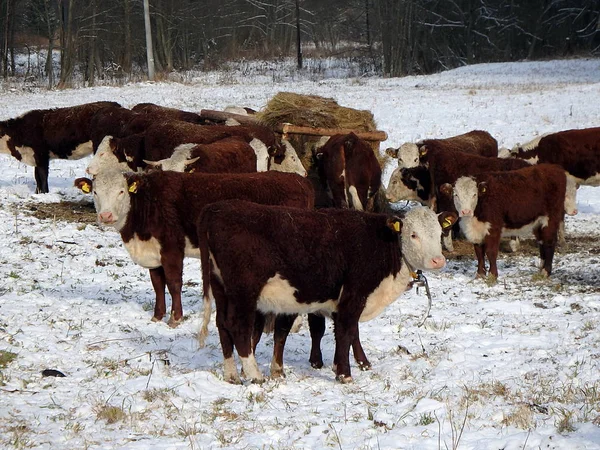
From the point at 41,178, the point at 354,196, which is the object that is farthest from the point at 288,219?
the point at 41,178

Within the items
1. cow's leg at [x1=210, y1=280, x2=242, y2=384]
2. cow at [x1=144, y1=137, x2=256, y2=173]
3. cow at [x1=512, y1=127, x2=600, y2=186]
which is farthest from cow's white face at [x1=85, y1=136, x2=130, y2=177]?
cow at [x1=512, y1=127, x2=600, y2=186]

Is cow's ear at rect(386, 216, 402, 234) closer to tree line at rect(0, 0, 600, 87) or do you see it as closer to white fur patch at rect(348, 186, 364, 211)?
white fur patch at rect(348, 186, 364, 211)

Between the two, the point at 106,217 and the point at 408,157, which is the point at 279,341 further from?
the point at 408,157

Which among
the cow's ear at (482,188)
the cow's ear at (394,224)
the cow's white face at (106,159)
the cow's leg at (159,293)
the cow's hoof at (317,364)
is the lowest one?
the cow's hoof at (317,364)

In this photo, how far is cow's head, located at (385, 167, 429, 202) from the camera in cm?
1535

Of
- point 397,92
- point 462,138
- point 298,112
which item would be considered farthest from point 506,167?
point 397,92

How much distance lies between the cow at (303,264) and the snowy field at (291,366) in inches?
18.9

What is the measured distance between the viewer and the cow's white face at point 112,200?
8883 millimetres

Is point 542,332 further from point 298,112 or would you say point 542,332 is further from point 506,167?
point 298,112

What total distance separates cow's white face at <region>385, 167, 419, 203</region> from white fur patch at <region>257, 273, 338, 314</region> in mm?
8834

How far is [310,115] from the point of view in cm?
1600

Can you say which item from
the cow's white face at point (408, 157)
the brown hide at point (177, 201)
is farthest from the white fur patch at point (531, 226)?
the brown hide at point (177, 201)

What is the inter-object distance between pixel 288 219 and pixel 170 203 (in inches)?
91.7

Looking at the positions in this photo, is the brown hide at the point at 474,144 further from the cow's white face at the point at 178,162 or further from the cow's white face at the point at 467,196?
the cow's white face at the point at 178,162
